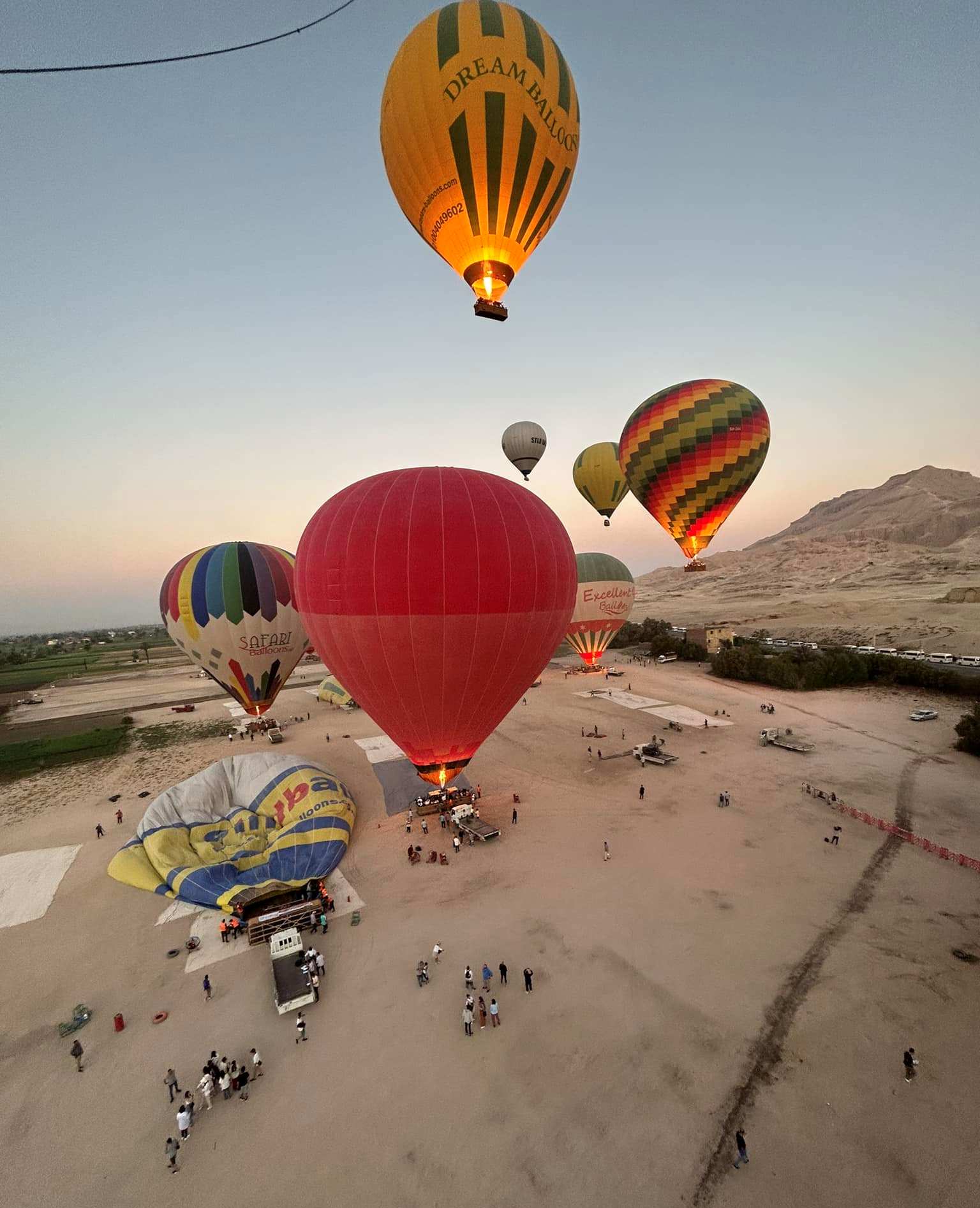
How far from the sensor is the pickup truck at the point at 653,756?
2212cm

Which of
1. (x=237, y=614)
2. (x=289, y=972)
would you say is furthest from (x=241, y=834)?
(x=237, y=614)

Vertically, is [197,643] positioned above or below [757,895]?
above

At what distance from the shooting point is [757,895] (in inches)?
504

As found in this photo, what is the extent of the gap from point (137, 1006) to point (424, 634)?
999 centimetres

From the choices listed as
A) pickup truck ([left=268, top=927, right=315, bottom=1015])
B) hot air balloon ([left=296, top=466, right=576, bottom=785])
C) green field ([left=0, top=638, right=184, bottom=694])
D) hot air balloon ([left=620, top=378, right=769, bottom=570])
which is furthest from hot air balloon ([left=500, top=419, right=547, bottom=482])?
green field ([left=0, top=638, right=184, bottom=694])

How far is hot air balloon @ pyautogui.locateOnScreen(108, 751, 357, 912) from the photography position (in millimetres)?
13531

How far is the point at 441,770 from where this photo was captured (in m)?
13.9

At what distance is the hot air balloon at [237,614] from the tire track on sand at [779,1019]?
66.6ft

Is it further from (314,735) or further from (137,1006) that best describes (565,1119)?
(314,735)

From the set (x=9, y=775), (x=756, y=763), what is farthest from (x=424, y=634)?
(x=9, y=775)

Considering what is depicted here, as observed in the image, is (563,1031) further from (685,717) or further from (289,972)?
(685,717)

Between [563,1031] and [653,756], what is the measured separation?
585 inches

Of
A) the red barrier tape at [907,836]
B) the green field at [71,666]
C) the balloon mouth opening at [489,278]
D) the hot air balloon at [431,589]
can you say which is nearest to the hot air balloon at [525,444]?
the balloon mouth opening at [489,278]

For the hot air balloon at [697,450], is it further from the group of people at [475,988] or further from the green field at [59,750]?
the green field at [59,750]
